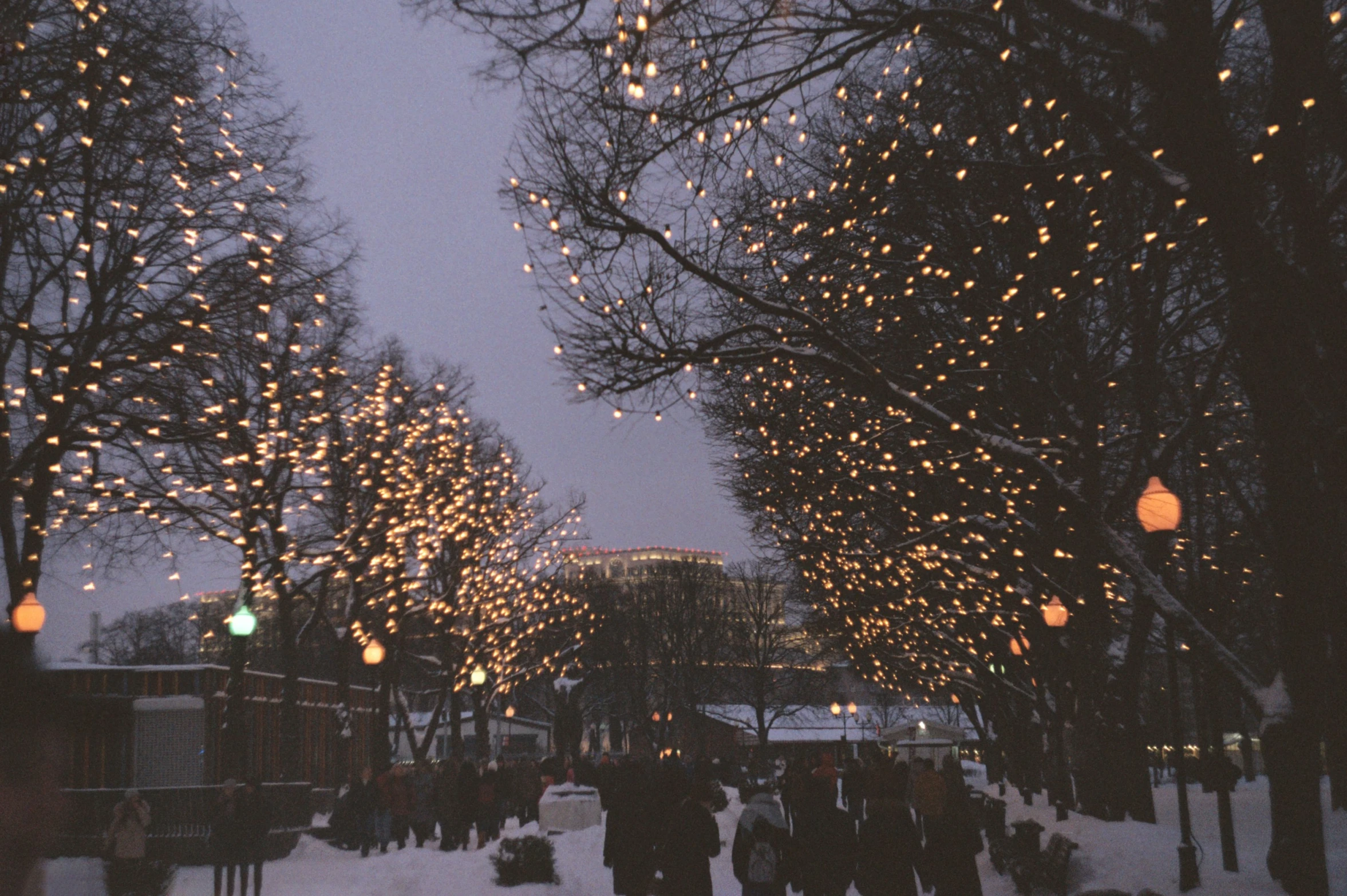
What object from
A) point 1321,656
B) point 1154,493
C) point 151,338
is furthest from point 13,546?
point 1321,656

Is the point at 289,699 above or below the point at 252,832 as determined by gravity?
above

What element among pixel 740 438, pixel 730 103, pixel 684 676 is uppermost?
pixel 730 103

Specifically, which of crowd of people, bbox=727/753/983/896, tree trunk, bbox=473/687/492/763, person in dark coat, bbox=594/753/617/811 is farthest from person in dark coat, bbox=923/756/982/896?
tree trunk, bbox=473/687/492/763

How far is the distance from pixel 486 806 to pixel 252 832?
935cm

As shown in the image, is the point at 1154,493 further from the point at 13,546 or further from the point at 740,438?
the point at 13,546

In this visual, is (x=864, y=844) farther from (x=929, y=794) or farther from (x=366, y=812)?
(x=366, y=812)

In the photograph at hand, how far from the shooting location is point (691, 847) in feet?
30.2

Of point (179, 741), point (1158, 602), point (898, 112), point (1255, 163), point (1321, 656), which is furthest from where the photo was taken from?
point (179, 741)

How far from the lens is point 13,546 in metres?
15.7

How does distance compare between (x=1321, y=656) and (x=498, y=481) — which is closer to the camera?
(x=1321, y=656)

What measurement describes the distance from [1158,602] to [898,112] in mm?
7576

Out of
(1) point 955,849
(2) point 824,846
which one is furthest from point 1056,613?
(1) point 955,849

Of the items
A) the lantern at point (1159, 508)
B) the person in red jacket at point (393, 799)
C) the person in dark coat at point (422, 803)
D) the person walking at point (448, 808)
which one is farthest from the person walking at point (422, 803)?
the lantern at point (1159, 508)

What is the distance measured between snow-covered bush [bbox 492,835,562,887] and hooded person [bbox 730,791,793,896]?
7165mm
